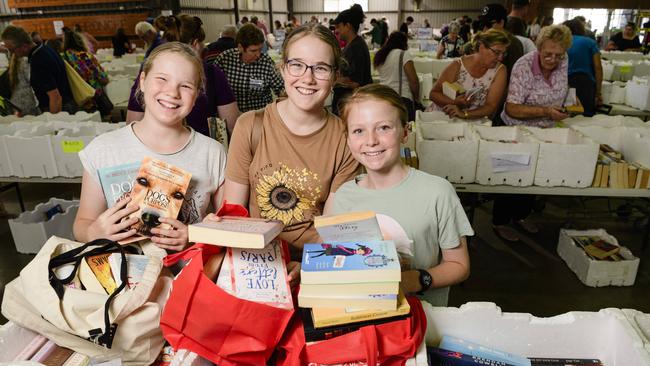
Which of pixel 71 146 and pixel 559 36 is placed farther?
pixel 71 146

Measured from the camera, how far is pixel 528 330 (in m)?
1.27

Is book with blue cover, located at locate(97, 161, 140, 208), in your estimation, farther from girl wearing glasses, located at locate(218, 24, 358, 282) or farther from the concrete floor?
the concrete floor

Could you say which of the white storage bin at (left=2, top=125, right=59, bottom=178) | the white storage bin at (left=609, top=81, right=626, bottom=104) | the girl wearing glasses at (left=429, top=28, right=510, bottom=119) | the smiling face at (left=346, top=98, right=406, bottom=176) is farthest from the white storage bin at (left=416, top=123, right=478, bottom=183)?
the white storage bin at (left=609, top=81, right=626, bottom=104)

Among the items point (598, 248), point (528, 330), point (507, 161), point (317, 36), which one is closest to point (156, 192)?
point (317, 36)

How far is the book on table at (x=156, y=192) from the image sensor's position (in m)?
1.30

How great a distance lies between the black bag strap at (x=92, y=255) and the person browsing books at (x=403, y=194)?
2.31 ft

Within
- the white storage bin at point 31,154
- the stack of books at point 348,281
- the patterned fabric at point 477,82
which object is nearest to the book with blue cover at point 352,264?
the stack of books at point 348,281

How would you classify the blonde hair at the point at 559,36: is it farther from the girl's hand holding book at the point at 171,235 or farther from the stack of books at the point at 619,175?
the girl's hand holding book at the point at 171,235

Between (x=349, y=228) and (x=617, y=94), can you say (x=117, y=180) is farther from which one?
(x=617, y=94)

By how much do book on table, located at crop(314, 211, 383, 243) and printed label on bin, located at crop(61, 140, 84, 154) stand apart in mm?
2883

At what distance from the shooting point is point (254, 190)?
1.58 metres

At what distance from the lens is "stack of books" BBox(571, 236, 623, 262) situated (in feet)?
10.6

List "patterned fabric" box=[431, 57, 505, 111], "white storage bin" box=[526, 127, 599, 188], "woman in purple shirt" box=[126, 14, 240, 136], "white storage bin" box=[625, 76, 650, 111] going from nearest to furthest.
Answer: "woman in purple shirt" box=[126, 14, 240, 136] < "white storage bin" box=[526, 127, 599, 188] < "patterned fabric" box=[431, 57, 505, 111] < "white storage bin" box=[625, 76, 650, 111]

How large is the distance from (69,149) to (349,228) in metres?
3.01
